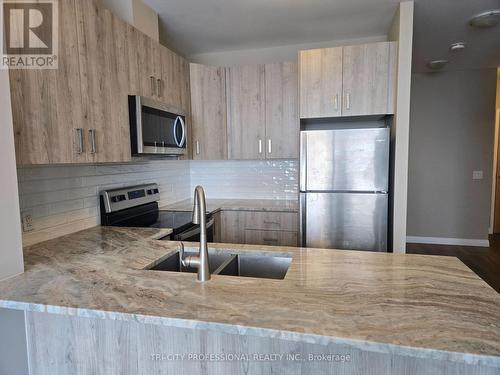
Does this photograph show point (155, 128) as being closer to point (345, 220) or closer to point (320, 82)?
point (320, 82)

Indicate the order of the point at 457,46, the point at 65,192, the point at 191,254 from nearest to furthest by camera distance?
the point at 191,254 < the point at 65,192 < the point at 457,46

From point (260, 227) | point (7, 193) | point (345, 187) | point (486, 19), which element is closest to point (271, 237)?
point (260, 227)

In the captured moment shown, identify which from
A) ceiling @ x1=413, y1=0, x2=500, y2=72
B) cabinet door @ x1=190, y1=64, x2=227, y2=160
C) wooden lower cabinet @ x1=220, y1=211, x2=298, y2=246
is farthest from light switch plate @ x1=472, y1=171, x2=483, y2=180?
cabinet door @ x1=190, y1=64, x2=227, y2=160

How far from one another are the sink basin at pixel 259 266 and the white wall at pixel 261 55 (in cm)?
266

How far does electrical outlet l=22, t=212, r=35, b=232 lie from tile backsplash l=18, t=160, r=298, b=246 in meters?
0.01

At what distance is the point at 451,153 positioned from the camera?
471 cm

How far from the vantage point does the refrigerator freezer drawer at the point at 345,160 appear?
2.60 meters

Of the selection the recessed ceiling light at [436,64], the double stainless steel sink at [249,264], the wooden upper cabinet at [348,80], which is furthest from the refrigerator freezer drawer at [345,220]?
the recessed ceiling light at [436,64]

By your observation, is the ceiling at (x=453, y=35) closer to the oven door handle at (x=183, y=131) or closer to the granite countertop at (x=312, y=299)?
the oven door handle at (x=183, y=131)

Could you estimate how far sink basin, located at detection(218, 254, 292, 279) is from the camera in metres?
1.58

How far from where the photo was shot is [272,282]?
3.92ft

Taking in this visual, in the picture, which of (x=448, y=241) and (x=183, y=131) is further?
(x=448, y=241)

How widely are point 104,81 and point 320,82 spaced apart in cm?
180

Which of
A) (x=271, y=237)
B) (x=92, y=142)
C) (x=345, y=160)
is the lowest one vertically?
(x=271, y=237)
